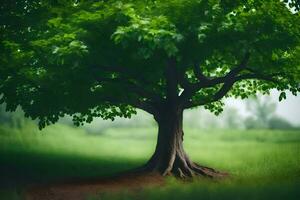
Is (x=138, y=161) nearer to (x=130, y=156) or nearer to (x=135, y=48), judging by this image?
(x=130, y=156)

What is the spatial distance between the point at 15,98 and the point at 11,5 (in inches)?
183

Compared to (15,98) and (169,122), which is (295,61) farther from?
(15,98)

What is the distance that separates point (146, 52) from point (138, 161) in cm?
1620

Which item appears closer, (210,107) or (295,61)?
(295,61)

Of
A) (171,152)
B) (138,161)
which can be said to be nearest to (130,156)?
(138,161)

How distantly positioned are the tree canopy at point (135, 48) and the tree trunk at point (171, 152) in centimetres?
86

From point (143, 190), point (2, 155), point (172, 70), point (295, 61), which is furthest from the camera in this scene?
point (2, 155)

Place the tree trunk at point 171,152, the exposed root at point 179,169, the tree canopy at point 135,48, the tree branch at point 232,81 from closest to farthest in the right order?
the tree canopy at point 135,48 < the tree branch at point 232,81 < the exposed root at point 179,169 < the tree trunk at point 171,152

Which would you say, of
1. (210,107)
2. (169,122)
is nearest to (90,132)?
(210,107)

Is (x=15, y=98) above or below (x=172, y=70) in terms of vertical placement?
below

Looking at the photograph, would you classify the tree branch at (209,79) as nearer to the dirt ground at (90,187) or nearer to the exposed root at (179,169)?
the exposed root at (179,169)

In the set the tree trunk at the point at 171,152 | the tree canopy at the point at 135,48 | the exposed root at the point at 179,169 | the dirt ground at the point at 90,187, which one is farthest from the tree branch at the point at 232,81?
the dirt ground at the point at 90,187

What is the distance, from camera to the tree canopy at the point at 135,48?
17.7m

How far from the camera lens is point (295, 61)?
20.6 meters
